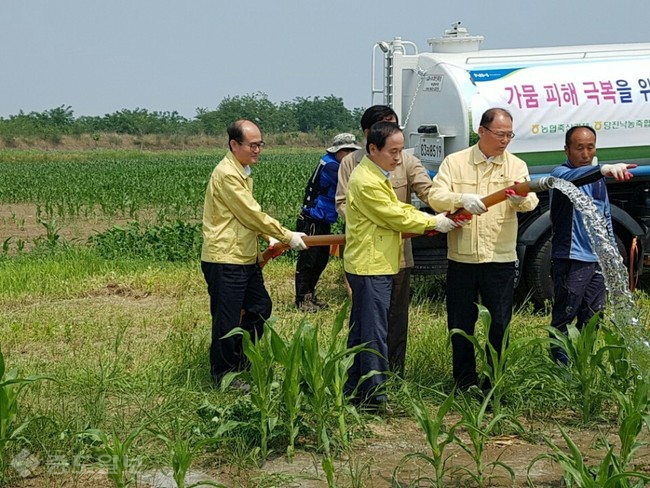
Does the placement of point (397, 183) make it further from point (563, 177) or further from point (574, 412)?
point (574, 412)

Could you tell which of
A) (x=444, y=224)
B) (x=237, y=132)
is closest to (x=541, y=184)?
(x=444, y=224)

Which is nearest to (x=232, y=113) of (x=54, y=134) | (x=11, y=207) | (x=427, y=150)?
(x=54, y=134)

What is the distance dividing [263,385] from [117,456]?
0.93m

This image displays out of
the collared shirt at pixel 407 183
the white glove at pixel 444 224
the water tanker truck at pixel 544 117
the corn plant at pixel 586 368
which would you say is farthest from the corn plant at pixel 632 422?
the water tanker truck at pixel 544 117

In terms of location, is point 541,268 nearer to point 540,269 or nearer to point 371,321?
point 540,269

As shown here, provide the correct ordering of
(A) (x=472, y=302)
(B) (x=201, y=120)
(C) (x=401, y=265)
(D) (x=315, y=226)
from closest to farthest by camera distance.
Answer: (A) (x=472, y=302) < (C) (x=401, y=265) < (D) (x=315, y=226) < (B) (x=201, y=120)

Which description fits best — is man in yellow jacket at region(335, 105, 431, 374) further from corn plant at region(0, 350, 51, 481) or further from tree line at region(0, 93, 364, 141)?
tree line at region(0, 93, 364, 141)

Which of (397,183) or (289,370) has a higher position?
(397,183)

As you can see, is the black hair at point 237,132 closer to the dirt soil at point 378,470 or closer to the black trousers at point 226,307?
the black trousers at point 226,307

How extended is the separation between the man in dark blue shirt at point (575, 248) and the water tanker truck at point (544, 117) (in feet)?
7.29

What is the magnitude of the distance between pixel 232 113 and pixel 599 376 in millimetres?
84409

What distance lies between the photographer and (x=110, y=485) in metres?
5.11

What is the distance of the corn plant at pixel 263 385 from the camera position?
5.43 metres

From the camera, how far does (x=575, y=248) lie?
6676 mm
